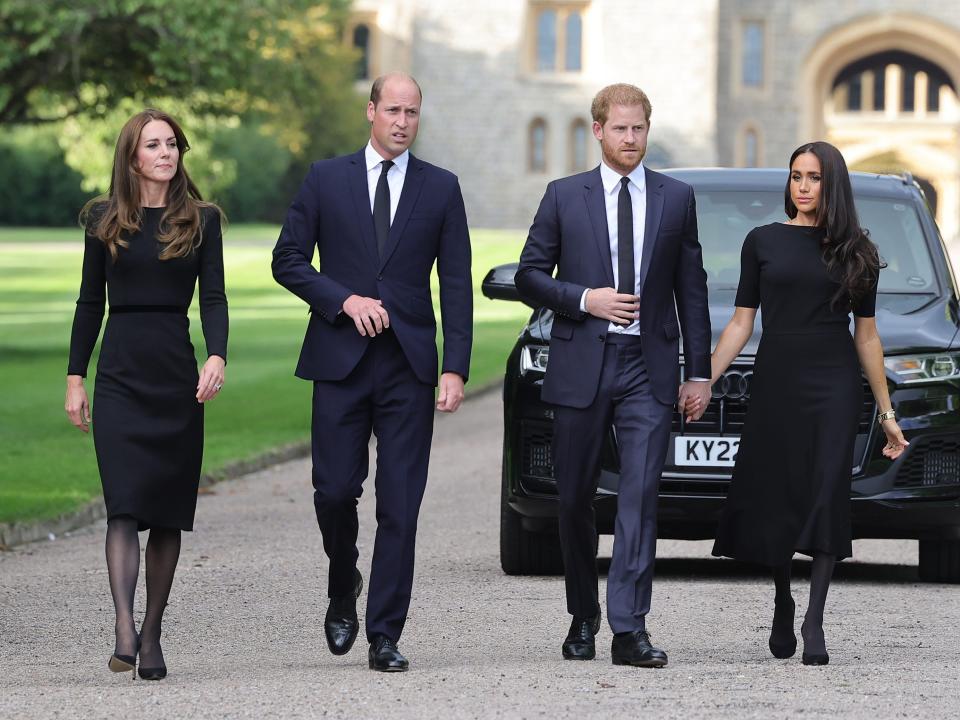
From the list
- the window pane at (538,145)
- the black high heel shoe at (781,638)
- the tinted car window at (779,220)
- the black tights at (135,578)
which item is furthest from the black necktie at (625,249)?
the window pane at (538,145)

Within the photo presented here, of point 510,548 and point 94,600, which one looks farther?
point 510,548

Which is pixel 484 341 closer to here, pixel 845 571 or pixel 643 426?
pixel 845 571

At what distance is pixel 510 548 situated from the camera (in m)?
8.88

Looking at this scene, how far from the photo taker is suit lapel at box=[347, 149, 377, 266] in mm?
6535

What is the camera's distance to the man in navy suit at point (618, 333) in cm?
654

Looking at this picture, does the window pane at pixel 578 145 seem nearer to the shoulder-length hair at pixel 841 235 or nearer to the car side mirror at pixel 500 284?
the car side mirror at pixel 500 284

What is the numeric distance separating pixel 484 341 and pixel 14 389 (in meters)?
10.2

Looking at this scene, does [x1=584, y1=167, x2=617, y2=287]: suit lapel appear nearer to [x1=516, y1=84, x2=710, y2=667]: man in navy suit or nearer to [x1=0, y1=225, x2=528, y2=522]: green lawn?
[x1=516, y1=84, x2=710, y2=667]: man in navy suit

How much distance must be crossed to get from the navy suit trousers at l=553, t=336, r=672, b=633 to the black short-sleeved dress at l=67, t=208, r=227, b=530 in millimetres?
1223

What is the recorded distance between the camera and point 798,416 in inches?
266

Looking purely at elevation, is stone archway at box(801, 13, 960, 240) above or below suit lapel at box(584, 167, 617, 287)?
above

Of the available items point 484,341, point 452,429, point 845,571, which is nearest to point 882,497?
point 845,571

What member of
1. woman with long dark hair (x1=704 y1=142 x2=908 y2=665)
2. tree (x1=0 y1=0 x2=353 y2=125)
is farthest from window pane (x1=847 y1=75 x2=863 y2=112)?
woman with long dark hair (x1=704 y1=142 x2=908 y2=665)

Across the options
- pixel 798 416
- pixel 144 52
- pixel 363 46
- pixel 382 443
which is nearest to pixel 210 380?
pixel 382 443
